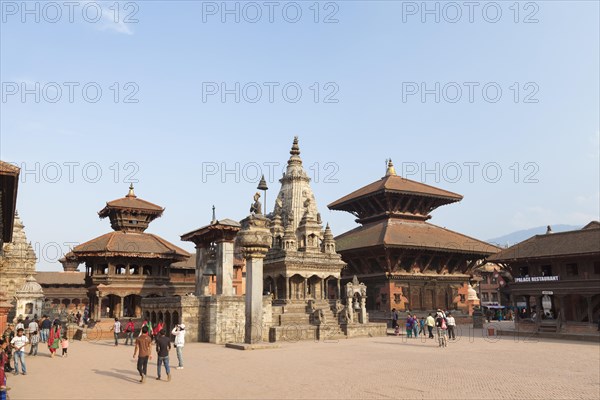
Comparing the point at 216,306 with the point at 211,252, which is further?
the point at 211,252

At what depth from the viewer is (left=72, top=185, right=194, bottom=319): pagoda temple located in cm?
4050

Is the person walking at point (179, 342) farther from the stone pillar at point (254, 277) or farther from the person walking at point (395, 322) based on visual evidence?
the person walking at point (395, 322)

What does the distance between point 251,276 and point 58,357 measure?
8.37 metres

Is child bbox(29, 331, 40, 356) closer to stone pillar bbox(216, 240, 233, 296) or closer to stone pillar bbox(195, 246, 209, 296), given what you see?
stone pillar bbox(216, 240, 233, 296)

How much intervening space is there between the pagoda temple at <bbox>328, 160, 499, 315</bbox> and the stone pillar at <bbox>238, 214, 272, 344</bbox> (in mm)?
19223

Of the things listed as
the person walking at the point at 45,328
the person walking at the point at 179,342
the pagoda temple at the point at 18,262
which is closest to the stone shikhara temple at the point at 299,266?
the person walking at the point at 45,328

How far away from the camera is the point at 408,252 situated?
41500 mm

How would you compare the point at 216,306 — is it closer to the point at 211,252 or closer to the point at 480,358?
the point at 211,252

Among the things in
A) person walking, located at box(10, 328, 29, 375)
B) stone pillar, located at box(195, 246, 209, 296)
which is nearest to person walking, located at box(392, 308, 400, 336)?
stone pillar, located at box(195, 246, 209, 296)

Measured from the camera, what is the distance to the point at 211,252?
101 feet

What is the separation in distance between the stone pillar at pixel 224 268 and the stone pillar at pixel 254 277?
6.87 m

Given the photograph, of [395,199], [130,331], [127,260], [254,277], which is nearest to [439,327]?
[254,277]

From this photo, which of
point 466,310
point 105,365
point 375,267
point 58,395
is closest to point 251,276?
point 105,365

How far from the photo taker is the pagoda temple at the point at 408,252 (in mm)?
41188
